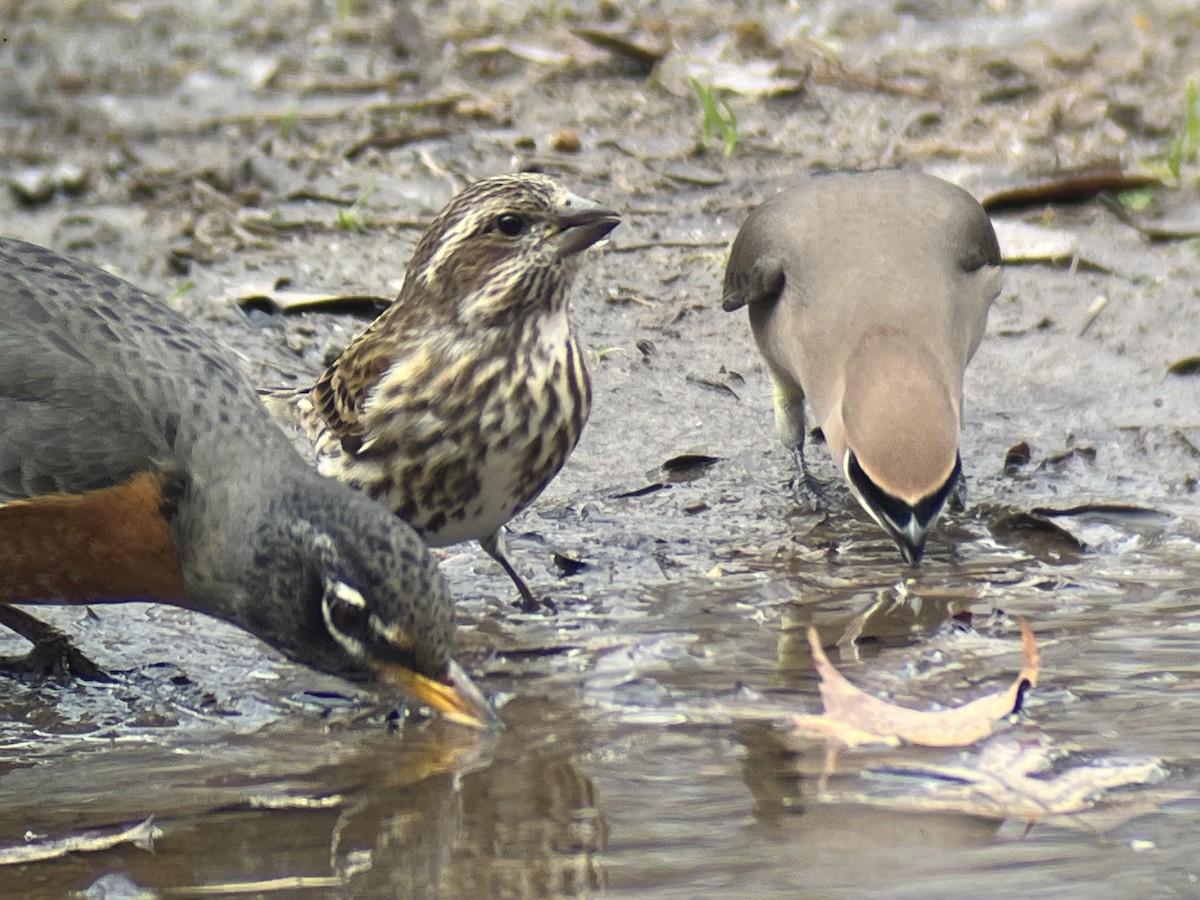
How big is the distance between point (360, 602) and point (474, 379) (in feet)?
4.87

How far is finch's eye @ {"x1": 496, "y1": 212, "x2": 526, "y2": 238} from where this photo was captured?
5.93 meters

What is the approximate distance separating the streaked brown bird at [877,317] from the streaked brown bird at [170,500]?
1792 millimetres

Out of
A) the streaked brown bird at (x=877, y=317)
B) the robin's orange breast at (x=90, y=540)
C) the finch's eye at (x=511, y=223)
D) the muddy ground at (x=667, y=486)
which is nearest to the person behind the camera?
the muddy ground at (x=667, y=486)

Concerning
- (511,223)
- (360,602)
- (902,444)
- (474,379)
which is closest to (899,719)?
(902,444)

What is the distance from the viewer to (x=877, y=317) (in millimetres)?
6645

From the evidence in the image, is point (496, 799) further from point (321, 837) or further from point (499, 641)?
point (499, 641)

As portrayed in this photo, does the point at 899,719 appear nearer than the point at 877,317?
Yes

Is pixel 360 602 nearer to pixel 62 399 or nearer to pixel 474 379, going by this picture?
pixel 62 399

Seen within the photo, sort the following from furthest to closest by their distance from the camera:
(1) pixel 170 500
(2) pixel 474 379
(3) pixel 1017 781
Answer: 1. (2) pixel 474 379
2. (1) pixel 170 500
3. (3) pixel 1017 781

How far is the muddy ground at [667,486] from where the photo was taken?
4125 mm

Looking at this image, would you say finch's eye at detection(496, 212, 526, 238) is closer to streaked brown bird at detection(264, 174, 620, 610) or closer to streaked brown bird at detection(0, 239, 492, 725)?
streaked brown bird at detection(264, 174, 620, 610)

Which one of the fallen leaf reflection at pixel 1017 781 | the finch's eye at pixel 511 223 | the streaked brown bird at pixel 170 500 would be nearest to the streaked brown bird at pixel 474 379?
the finch's eye at pixel 511 223

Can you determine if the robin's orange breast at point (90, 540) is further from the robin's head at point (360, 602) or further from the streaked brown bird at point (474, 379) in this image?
the streaked brown bird at point (474, 379)

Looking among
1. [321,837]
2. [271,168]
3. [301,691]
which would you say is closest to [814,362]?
[301,691]
